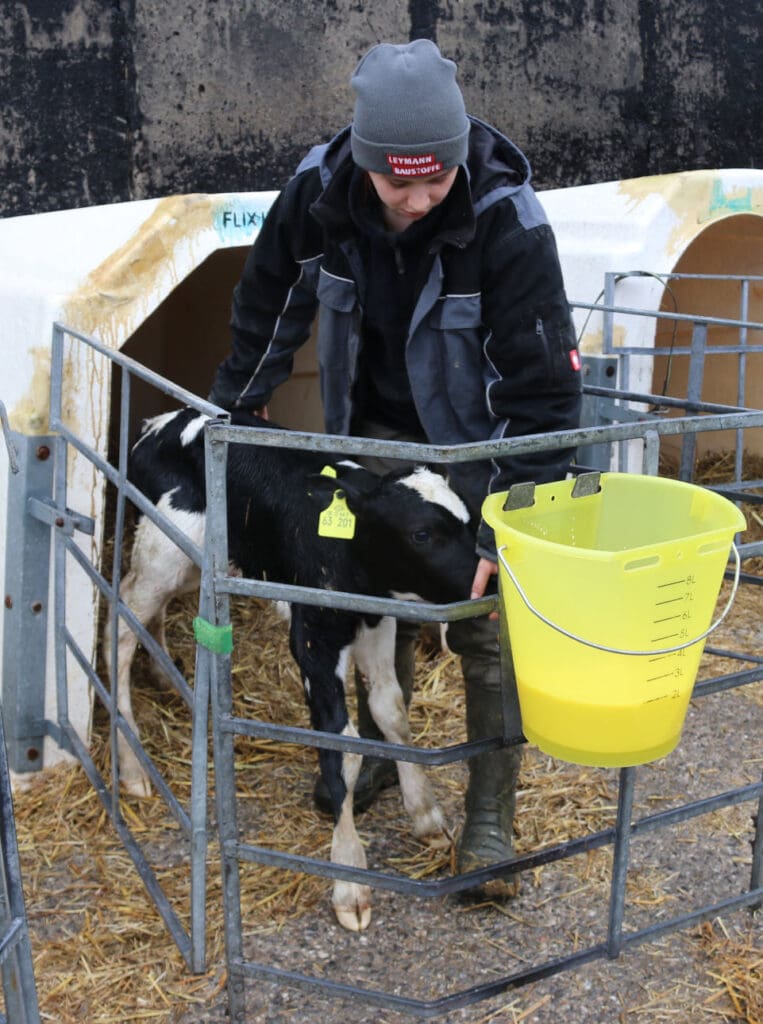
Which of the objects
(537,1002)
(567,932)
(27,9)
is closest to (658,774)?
(567,932)

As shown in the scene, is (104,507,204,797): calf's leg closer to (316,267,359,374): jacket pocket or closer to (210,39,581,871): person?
(210,39,581,871): person

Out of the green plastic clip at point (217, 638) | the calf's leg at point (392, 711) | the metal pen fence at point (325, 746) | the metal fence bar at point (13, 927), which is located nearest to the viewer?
the metal fence bar at point (13, 927)

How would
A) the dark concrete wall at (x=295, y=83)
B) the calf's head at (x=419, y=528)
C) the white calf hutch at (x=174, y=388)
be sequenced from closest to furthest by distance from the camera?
the white calf hutch at (x=174, y=388)
the calf's head at (x=419, y=528)
the dark concrete wall at (x=295, y=83)

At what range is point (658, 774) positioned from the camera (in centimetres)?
426

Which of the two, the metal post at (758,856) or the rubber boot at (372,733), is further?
the rubber boot at (372,733)

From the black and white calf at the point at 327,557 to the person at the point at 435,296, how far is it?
0.61 ft

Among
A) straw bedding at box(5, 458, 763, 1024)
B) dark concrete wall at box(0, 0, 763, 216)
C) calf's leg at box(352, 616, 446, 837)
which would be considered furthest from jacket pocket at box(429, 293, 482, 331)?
dark concrete wall at box(0, 0, 763, 216)

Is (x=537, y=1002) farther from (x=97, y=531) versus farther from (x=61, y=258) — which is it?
(x=61, y=258)

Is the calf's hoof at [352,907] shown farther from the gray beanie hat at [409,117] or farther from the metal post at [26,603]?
the gray beanie hat at [409,117]

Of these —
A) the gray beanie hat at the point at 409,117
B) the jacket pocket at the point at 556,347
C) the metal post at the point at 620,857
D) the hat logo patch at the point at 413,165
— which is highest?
the gray beanie hat at the point at 409,117

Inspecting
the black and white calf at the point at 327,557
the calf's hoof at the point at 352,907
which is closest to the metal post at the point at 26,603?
the black and white calf at the point at 327,557

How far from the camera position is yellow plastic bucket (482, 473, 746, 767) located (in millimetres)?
2236

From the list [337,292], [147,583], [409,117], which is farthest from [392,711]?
[409,117]

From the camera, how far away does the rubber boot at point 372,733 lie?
3939 mm
